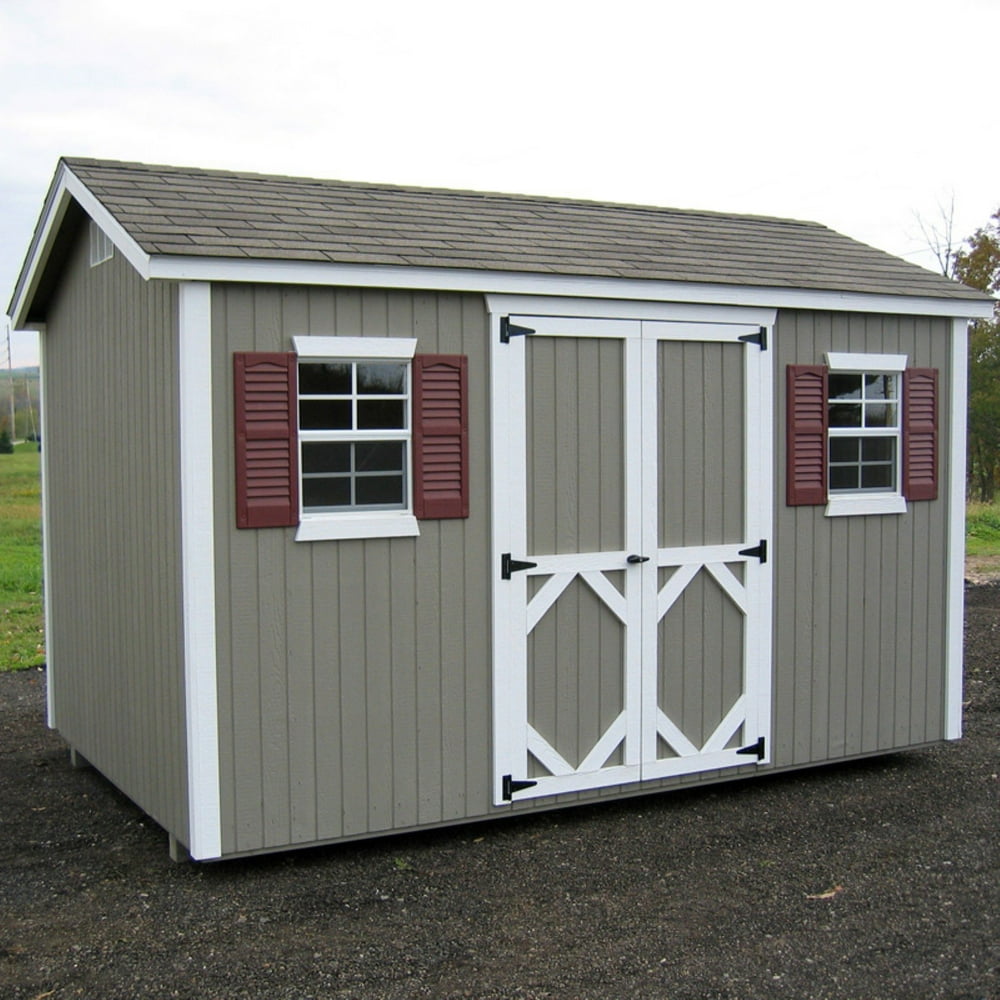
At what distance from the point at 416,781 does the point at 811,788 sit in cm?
231

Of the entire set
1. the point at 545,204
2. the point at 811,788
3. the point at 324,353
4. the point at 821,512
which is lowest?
the point at 811,788

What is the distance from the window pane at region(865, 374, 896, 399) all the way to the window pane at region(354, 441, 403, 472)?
9.01ft

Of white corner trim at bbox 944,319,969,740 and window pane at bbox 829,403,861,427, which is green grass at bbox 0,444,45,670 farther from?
white corner trim at bbox 944,319,969,740

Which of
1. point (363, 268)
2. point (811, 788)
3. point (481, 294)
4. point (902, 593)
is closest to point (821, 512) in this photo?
point (902, 593)

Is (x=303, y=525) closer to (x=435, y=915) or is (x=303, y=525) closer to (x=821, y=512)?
(x=435, y=915)

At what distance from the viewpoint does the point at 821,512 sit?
6523mm

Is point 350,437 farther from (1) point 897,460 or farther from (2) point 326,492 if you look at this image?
(1) point 897,460

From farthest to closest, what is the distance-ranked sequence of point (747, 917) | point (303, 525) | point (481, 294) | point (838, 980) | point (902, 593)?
1. point (902, 593)
2. point (481, 294)
3. point (303, 525)
4. point (747, 917)
5. point (838, 980)


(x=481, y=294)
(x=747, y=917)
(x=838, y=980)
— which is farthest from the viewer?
(x=481, y=294)

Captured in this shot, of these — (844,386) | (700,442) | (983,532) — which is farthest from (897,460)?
(983,532)

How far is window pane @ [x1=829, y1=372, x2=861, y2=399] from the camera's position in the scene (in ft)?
21.6

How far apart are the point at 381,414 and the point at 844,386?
2.66 meters

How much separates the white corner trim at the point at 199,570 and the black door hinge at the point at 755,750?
2727 millimetres

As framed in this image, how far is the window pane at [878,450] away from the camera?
6742 millimetres
